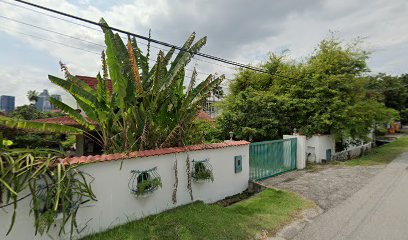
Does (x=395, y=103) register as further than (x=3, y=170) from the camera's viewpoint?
Yes

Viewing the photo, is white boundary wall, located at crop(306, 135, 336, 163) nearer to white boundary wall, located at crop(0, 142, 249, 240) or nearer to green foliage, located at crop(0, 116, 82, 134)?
white boundary wall, located at crop(0, 142, 249, 240)

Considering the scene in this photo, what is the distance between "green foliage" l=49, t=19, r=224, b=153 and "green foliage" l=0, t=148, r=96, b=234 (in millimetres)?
1641

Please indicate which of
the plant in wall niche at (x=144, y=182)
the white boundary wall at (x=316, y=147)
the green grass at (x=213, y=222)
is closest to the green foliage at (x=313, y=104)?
the white boundary wall at (x=316, y=147)

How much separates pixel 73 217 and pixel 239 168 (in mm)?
5118

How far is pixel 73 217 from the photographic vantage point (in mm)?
3926

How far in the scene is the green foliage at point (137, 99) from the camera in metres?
5.50

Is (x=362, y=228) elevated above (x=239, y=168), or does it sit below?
below

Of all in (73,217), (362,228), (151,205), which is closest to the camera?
(73,217)

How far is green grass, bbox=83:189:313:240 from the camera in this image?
4484 mm

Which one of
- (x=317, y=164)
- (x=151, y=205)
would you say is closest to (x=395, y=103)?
(x=317, y=164)

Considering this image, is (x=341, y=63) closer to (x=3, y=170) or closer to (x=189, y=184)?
(x=189, y=184)

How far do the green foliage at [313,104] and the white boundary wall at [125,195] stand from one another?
5.81 metres

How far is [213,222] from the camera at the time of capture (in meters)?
5.05

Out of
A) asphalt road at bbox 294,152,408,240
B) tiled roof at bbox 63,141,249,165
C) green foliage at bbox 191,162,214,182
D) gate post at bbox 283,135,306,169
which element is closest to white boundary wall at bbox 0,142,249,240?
tiled roof at bbox 63,141,249,165
